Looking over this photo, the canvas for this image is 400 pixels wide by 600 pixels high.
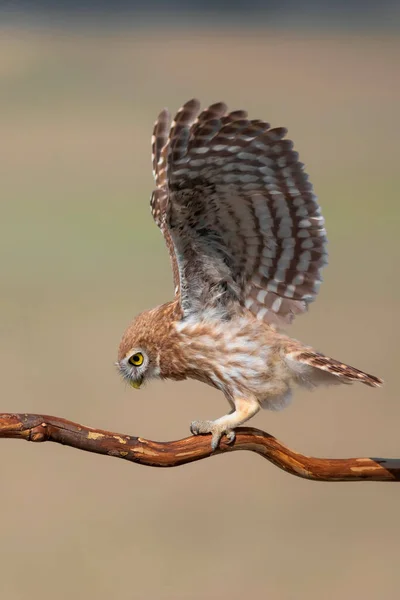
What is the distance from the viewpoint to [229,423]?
5.48 metres

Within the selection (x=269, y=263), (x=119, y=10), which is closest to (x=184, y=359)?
(x=269, y=263)

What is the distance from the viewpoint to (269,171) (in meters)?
5.29

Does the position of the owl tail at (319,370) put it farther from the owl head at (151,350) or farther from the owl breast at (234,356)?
A: the owl head at (151,350)

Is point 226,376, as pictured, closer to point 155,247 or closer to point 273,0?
point 155,247

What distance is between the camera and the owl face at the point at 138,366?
Result: 591 cm

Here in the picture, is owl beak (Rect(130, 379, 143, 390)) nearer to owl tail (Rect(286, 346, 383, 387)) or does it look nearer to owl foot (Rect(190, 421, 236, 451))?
owl foot (Rect(190, 421, 236, 451))

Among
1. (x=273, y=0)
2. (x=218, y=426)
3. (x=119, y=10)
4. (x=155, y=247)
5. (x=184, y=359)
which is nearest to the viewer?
(x=218, y=426)

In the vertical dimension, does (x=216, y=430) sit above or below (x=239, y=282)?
below

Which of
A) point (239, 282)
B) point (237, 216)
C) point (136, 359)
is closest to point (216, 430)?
point (136, 359)

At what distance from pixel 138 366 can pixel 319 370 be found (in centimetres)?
95

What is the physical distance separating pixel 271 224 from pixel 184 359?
0.81 m

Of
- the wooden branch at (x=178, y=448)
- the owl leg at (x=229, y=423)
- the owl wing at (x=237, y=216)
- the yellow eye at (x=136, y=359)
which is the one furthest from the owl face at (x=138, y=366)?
the wooden branch at (x=178, y=448)

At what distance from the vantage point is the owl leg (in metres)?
5.39

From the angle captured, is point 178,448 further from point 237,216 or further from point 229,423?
point 237,216
